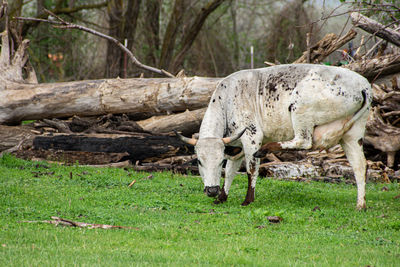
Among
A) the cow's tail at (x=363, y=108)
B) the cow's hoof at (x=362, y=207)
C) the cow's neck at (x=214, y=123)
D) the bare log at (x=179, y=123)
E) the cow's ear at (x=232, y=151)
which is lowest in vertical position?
the bare log at (x=179, y=123)

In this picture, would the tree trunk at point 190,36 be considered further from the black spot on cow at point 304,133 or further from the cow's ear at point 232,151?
the black spot on cow at point 304,133

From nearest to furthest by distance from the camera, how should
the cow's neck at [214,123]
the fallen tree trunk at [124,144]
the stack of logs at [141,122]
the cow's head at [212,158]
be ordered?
the cow's head at [212,158] < the cow's neck at [214,123] < the stack of logs at [141,122] < the fallen tree trunk at [124,144]

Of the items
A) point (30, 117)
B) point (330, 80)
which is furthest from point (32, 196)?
point (30, 117)

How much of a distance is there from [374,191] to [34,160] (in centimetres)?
742

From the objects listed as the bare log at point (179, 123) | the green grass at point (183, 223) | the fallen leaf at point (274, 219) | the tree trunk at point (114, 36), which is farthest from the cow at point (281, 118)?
Answer: the tree trunk at point (114, 36)

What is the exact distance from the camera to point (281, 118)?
902cm

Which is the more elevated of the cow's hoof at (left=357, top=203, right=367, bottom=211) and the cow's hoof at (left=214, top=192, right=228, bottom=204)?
the cow's hoof at (left=357, top=203, right=367, bottom=211)

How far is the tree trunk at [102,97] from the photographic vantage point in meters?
13.6

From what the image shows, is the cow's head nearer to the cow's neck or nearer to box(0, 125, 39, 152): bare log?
the cow's neck

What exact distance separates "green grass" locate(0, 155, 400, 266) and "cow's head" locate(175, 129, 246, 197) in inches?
16.1

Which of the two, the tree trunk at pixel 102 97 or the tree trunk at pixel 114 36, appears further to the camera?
the tree trunk at pixel 114 36

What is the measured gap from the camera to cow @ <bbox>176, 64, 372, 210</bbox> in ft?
28.0

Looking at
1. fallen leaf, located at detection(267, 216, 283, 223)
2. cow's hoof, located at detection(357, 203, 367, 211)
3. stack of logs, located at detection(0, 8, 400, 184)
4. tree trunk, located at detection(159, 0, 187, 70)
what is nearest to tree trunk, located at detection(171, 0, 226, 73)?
tree trunk, located at detection(159, 0, 187, 70)

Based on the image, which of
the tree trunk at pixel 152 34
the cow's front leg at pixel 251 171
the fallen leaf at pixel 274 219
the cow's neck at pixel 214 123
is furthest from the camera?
the tree trunk at pixel 152 34
